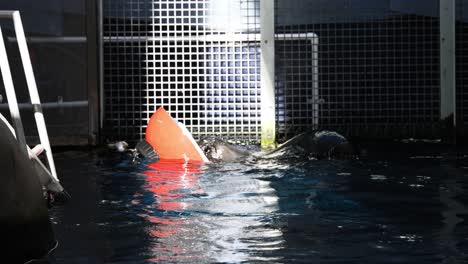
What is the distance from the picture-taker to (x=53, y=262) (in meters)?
4.41

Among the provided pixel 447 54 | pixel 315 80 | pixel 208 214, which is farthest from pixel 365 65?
pixel 208 214

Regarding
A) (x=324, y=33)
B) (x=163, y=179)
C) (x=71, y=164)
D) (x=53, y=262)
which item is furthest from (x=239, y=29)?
(x=53, y=262)

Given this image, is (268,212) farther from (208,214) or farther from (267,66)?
(267,66)

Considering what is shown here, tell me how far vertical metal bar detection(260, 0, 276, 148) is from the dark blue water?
176cm

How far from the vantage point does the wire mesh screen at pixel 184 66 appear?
1112 cm

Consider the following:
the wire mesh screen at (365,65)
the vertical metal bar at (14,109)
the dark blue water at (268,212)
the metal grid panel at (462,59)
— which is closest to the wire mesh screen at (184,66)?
the wire mesh screen at (365,65)

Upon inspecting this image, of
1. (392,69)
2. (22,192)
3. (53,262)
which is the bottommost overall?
(53,262)

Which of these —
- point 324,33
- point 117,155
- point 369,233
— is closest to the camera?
point 369,233

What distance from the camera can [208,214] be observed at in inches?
232

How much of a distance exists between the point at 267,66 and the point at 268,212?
17.0 ft

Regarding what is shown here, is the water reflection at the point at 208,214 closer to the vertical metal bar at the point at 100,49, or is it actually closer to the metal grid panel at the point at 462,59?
the vertical metal bar at the point at 100,49

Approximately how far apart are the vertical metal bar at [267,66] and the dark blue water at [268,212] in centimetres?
176

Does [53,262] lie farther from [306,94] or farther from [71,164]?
[306,94]

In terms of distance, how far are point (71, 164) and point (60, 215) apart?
11.6 ft
